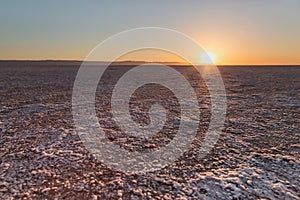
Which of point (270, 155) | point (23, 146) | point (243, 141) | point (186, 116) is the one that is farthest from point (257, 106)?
point (23, 146)

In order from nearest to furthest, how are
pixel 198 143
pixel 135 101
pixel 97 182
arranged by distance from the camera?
pixel 97 182 → pixel 198 143 → pixel 135 101

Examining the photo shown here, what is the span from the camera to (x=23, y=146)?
6.30m

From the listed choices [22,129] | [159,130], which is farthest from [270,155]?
[22,129]

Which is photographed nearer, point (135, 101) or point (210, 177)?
point (210, 177)

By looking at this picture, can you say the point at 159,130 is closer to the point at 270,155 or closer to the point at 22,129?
the point at 270,155

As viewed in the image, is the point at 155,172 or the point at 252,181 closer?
the point at 252,181

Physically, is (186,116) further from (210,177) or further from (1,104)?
(1,104)

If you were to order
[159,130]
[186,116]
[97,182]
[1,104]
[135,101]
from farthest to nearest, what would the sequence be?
[135,101] → [1,104] → [186,116] → [159,130] → [97,182]

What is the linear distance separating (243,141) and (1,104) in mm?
11112

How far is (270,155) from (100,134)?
5.00 meters

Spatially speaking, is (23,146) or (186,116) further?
(186,116)

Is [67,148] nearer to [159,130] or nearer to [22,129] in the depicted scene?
[22,129]

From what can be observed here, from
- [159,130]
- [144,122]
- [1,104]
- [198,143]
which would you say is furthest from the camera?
[1,104]

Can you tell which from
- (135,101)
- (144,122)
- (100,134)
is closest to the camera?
(100,134)
